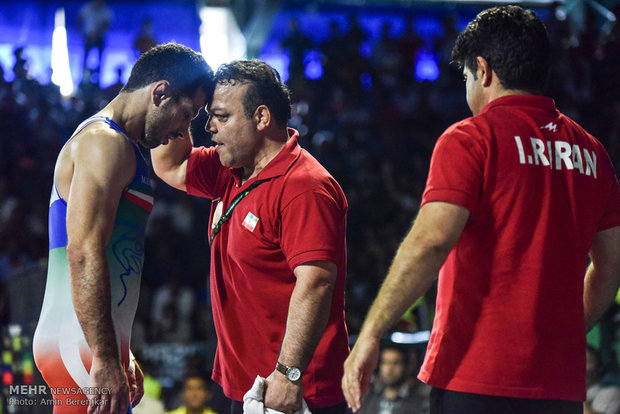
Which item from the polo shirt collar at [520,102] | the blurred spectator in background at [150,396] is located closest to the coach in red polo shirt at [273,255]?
the polo shirt collar at [520,102]

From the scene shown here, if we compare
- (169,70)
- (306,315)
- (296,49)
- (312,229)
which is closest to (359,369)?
(306,315)

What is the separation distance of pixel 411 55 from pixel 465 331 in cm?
1183

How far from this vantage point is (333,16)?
16578mm

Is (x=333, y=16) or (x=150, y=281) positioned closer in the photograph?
(x=150, y=281)

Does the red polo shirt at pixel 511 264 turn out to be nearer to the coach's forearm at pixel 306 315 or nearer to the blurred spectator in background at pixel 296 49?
the coach's forearm at pixel 306 315

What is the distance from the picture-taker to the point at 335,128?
1198 centimetres

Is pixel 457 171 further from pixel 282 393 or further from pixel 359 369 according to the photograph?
pixel 282 393

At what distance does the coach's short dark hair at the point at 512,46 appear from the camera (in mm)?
2561

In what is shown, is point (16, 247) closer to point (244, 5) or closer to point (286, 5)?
point (244, 5)

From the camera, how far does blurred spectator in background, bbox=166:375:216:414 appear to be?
6.28 m

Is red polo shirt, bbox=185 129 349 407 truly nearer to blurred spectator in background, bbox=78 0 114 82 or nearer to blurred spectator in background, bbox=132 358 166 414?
blurred spectator in background, bbox=132 358 166 414

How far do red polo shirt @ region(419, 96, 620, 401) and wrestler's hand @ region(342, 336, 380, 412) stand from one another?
0.33m

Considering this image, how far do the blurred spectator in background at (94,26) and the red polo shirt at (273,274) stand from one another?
10691mm

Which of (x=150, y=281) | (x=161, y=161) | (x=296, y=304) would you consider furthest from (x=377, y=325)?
(x=150, y=281)
